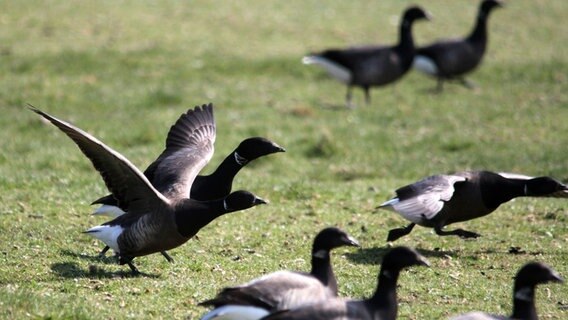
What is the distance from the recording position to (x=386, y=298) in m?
7.98

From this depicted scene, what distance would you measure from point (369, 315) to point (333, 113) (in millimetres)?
14094

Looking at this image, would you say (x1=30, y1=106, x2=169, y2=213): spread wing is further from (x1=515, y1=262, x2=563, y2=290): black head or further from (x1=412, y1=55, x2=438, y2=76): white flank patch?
(x1=412, y1=55, x2=438, y2=76): white flank patch

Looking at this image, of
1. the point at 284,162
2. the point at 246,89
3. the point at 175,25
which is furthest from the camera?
the point at 175,25

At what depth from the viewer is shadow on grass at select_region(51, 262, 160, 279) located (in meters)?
10.3

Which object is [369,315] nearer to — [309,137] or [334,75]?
[309,137]

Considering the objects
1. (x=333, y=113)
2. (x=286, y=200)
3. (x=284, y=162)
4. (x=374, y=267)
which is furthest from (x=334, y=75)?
(x=374, y=267)

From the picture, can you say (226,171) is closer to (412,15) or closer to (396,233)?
(396,233)

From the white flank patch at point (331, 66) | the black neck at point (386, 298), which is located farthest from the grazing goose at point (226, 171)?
the white flank patch at point (331, 66)

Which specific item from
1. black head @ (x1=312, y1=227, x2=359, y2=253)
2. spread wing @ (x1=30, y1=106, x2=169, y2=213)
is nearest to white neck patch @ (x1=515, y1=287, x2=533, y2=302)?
black head @ (x1=312, y1=227, x2=359, y2=253)

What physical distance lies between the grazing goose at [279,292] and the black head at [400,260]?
1.94 ft

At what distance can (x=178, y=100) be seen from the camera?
2167 cm

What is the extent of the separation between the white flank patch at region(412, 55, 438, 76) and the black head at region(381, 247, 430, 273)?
16.6 metres

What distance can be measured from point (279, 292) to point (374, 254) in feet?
13.3

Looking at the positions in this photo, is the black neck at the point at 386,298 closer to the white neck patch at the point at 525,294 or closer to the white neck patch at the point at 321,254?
the white neck patch at the point at 321,254
